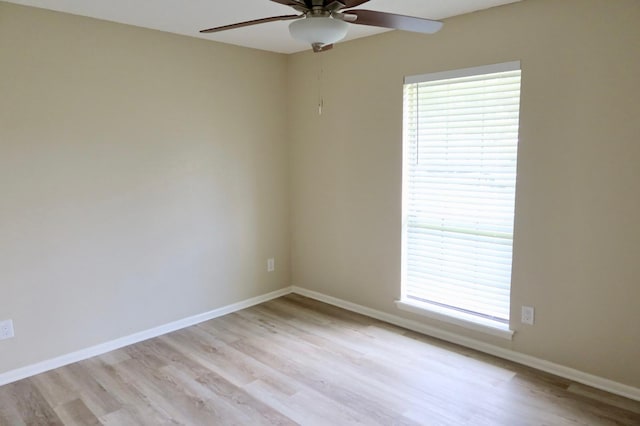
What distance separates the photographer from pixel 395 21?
1.88 metres

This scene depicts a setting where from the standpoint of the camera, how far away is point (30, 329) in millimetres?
2807

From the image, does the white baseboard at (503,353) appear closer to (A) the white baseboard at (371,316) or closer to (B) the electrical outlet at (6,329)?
(A) the white baseboard at (371,316)

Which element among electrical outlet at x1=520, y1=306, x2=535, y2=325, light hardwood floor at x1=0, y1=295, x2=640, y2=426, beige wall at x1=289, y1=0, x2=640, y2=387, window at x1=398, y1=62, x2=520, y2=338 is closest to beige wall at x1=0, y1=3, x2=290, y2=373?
light hardwood floor at x1=0, y1=295, x2=640, y2=426

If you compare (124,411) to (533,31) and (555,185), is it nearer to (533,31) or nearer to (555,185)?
(555,185)

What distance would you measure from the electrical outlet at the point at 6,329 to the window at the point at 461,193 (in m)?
2.70

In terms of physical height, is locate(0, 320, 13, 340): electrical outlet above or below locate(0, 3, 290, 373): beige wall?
below

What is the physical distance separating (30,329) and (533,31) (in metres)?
3.67

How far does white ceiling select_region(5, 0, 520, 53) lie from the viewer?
2.59 meters

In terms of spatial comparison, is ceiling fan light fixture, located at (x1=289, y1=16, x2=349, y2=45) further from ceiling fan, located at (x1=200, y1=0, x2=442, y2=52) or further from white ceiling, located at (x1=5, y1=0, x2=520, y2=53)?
white ceiling, located at (x1=5, y1=0, x2=520, y2=53)

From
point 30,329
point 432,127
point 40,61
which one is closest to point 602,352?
point 432,127

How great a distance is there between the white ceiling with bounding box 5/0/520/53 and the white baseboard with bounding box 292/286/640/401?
7.36 feet

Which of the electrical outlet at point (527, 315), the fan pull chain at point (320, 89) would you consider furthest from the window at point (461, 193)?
the fan pull chain at point (320, 89)

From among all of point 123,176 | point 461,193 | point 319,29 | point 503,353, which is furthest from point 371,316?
point 319,29

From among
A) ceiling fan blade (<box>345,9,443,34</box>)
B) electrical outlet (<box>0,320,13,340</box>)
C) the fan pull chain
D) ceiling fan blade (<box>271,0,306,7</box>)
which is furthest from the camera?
the fan pull chain
